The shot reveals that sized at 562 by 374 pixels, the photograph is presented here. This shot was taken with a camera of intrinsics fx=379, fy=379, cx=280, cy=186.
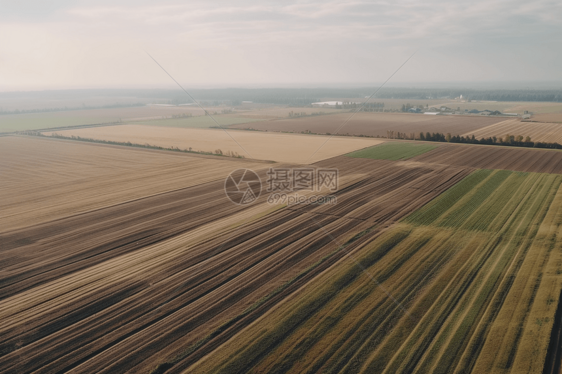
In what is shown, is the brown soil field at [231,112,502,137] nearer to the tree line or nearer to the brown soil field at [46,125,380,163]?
the brown soil field at [46,125,380,163]

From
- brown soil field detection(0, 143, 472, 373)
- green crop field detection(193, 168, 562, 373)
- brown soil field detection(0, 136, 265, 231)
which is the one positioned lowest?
green crop field detection(193, 168, 562, 373)


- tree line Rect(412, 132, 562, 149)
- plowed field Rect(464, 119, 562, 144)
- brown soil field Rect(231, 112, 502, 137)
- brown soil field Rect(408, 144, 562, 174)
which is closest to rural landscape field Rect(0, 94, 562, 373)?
brown soil field Rect(408, 144, 562, 174)

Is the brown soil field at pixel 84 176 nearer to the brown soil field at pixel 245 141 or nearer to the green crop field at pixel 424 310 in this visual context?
the brown soil field at pixel 245 141

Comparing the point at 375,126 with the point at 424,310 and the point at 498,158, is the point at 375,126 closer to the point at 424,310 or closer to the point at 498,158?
the point at 498,158

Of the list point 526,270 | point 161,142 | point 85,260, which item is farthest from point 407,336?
point 161,142

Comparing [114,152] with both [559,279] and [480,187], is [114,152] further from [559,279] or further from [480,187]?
[559,279]

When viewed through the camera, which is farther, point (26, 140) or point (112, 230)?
point (26, 140)
